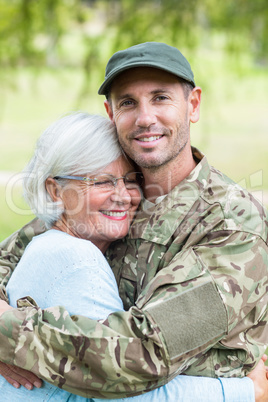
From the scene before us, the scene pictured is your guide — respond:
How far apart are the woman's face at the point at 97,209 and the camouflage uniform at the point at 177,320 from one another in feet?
0.80

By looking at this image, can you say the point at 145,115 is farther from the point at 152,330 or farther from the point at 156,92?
the point at 152,330

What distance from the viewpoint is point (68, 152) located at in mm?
2541

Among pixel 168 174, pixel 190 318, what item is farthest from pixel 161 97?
pixel 190 318

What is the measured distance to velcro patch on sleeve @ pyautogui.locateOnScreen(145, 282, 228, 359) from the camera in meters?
2.03

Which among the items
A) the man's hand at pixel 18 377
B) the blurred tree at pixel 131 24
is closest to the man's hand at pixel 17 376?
the man's hand at pixel 18 377

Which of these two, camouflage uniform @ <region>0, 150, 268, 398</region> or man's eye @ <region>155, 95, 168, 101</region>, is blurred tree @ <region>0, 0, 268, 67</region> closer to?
man's eye @ <region>155, 95, 168, 101</region>

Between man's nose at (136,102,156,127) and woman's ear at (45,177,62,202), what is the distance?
20.0 inches

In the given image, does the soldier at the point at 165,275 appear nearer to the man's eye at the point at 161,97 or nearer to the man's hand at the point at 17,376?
the man's eye at the point at 161,97

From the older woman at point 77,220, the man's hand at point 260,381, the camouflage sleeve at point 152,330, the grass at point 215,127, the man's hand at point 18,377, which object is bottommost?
the grass at point 215,127

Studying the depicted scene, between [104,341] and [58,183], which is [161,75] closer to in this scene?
[58,183]

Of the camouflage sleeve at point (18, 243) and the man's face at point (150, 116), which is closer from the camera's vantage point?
the man's face at point (150, 116)

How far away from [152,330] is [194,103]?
4.21ft

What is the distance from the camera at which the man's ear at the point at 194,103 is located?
2.74 metres

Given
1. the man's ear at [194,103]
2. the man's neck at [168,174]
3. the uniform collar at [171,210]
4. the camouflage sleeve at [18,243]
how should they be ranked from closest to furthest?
1. the uniform collar at [171,210]
2. the man's neck at [168,174]
3. the man's ear at [194,103]
4. the camouflage sleeve at [18,243]
